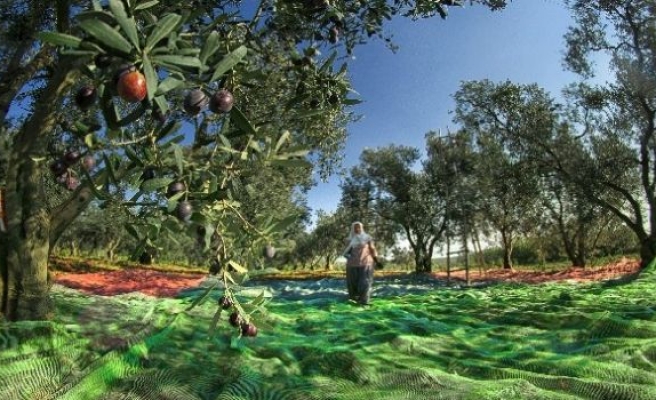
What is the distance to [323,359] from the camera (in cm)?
425

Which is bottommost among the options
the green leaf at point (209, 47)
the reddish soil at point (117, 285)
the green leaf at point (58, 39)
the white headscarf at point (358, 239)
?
the reddish soil at point (117, 285)

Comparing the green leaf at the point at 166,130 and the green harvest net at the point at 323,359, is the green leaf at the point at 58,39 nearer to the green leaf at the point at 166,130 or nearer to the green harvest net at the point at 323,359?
the green leaf at the point at 166,130

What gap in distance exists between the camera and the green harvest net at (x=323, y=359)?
3461 millimetres

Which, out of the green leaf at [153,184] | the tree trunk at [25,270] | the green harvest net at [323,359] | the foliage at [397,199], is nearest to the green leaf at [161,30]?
the green leaf at [153,184]

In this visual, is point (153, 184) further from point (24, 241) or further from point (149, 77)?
point (24, 241)

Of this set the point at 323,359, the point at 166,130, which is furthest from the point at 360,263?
the point at 166,130

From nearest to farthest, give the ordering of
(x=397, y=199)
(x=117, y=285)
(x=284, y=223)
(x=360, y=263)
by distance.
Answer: (x=284, y=223) < (x=360, y=263) < (x=117, y=285) < (x=397, y=199)

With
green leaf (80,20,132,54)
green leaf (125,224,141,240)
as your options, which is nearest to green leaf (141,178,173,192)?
green leaf (125,224,141,240)

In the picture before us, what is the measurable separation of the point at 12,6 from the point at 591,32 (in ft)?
60.9

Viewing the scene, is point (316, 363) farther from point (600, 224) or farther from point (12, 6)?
point (600, 224)

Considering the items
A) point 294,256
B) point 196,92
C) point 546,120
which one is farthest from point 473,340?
point 294,256

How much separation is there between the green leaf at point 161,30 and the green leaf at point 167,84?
0.43 ft

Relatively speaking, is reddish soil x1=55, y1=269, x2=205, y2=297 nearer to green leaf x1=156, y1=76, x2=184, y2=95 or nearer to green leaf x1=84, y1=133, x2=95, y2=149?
green leaf x1=84, y1=133, x2=95, y2=149

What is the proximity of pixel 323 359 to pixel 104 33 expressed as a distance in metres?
3.41
